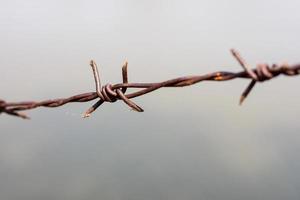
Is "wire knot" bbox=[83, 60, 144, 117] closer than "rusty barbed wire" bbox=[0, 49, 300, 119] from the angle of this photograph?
No

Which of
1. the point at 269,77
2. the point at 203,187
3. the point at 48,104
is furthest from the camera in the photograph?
the point at 203,187

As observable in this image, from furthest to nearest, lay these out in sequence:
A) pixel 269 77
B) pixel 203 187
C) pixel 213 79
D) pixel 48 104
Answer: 1. pixel 203 187
2. pixel 48 104
3. pixel 213 79
4. pixel 269 77

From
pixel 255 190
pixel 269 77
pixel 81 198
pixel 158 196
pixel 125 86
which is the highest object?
pixel 125 86

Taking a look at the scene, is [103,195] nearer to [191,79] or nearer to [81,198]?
[81,198]

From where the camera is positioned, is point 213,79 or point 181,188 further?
point 181,188

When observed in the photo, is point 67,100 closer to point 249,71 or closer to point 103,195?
point 249,71

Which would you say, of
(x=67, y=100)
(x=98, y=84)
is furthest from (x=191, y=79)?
(x=67, y=100)

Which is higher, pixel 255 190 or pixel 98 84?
pixel 98 84

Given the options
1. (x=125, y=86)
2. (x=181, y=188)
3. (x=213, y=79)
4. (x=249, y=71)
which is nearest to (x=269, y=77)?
(x=249, y=71)

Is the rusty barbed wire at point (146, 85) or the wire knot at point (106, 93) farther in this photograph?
the wire knot at point (106, 93)
